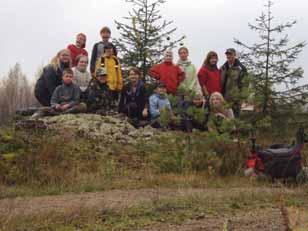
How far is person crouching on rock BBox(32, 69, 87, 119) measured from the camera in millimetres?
13047

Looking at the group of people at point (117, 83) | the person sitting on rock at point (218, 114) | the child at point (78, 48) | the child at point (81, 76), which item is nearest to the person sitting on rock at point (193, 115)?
the person sitting on rock at point (218, 114)

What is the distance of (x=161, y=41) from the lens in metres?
15.1

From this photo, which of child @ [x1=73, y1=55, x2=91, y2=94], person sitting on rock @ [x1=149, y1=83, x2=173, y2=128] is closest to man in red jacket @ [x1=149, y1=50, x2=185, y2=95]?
person sitting on rock @ [x1=149, y1=83, x2=173, y2=128]

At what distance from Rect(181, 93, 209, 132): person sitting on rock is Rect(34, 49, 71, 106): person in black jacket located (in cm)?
347

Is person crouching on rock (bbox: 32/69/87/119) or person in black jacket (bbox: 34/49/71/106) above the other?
person in black jacket (bbox: 34/49/71/106)

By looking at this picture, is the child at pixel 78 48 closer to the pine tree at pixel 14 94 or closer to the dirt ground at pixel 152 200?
the pine tree at pixel 14 94

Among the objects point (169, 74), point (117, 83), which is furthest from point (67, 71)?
point (169, 74)

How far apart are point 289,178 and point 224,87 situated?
4.35m

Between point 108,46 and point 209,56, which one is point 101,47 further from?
point 209,56

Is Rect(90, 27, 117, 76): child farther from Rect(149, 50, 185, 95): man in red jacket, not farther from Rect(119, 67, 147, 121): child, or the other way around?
Rect(149, 50, 185, 95): man in red jacket

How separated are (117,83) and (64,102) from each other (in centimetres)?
124

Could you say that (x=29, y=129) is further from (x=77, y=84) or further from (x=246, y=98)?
(x=246, y=98)

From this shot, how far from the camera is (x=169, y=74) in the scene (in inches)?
525

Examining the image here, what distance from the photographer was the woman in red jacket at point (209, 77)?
13414 millimetres
